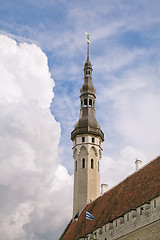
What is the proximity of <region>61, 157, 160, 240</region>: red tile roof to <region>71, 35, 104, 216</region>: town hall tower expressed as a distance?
458 cm

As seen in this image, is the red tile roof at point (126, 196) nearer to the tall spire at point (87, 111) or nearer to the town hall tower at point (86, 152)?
the town hall tower at point (86, 152)

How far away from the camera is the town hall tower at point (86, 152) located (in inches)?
2014

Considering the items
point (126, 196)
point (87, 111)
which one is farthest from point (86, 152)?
point (126, 196)

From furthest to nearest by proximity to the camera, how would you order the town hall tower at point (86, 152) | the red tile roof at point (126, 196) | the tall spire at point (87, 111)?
1. the tall spire at point (87, 111)
2. the town hall tower at point (86, 152)
3. the red tile roof at point (126, 196)

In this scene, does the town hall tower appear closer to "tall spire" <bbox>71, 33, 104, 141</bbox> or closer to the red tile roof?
"tall spire" <bbox>71, 33, 104, 141</bbox>

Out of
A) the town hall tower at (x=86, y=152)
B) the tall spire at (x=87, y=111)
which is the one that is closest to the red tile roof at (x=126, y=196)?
the town hall tower at (x=86, y=152)

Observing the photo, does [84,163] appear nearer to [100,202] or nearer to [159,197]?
[100,202]

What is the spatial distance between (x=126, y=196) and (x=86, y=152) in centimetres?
1825

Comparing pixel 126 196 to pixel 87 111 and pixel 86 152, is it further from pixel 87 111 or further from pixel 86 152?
pixel 87 111

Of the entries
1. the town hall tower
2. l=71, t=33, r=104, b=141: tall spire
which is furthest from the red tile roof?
l=71, t=33, r=104, b=141: tall spire

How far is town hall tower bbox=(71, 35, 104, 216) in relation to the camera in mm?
51156

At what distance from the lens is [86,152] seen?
53.8 meters

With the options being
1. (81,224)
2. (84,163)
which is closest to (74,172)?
(84,163)

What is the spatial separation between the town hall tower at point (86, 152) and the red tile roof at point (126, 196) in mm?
4577
